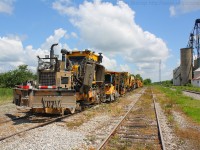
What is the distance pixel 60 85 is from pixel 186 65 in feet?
270

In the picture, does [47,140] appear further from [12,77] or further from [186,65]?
[186,65]

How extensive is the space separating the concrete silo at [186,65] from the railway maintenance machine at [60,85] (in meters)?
77.9

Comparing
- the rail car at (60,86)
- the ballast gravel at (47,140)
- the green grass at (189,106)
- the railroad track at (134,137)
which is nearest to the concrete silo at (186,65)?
the green grass at (189,106)

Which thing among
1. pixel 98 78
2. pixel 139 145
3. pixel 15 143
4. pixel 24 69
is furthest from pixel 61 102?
pixel 24 69

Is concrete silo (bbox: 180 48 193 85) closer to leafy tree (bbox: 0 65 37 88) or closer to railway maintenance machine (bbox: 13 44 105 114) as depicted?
leafy tree (bbox: 0 65 37 88)

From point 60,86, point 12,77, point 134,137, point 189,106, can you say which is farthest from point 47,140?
point 12,77

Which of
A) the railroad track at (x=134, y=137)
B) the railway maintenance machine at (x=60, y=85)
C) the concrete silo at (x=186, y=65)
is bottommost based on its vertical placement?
the railroad track at (x=134, y=137)

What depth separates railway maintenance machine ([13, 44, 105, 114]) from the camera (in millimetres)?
12316

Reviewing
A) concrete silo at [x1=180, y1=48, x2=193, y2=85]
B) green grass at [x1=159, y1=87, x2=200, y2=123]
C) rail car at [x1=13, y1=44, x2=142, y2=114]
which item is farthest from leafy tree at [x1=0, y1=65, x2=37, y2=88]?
concrete silo at [x1=180, y1=48, x2=193, y2=85]

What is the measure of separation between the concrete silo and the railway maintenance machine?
77912 mm

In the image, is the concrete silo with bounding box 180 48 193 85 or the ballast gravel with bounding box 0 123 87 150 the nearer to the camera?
the ballast gravel with bounding box 0 123 87 150

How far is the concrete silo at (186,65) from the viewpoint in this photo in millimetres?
89250

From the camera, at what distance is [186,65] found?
90.2 metres

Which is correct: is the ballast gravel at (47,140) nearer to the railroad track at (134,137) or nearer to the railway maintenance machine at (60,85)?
the railroad track at (134,137)
